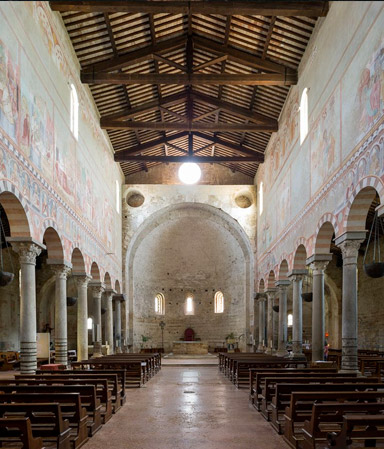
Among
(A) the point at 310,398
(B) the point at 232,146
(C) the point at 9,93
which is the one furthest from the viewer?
(B) the point at 232,146

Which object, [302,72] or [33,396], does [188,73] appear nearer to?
[302,72]

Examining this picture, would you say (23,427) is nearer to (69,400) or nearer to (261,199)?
(69,400)

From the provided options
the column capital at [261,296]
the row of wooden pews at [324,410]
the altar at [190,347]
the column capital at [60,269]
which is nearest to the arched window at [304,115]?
the row of wooden pews at [324,410]

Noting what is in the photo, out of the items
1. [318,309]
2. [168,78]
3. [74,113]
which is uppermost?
[168,78]

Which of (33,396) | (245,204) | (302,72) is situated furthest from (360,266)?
(33,396)

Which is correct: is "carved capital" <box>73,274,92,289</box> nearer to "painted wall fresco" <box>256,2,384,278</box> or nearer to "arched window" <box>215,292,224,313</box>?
"painted wall fresco" <box>256,2,384,278</box>

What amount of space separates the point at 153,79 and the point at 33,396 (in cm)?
1635

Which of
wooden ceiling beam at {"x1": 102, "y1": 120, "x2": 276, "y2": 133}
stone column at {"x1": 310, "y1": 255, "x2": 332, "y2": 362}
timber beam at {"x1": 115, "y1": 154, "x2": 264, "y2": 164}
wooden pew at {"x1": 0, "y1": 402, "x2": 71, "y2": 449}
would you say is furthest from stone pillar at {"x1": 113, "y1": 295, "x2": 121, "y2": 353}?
wooden pew at {"x1": 0, "y1": 402, "x2": 71, "y2": 449}

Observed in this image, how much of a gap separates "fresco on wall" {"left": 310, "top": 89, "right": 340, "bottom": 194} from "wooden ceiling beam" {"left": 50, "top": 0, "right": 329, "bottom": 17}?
289 centimetres

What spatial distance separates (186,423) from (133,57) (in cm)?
1594

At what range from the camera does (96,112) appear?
25547 mm

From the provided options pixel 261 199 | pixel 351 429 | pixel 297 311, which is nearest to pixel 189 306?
pixel 261 199

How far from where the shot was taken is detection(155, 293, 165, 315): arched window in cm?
3995

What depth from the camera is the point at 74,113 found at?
20.8m
